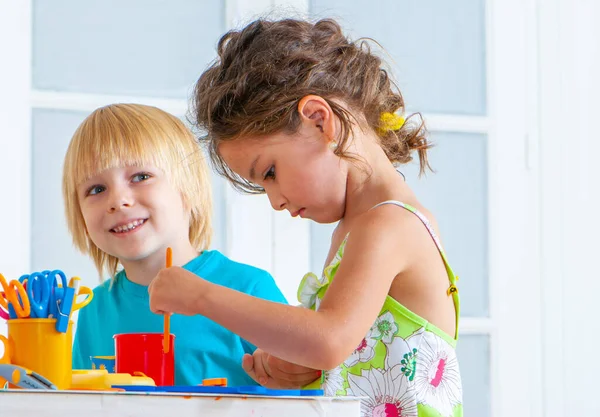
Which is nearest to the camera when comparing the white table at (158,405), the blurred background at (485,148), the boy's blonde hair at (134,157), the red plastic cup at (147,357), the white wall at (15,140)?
the white table at (158,405)

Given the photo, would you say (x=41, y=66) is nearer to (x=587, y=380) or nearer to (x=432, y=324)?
(x=432, y=324)

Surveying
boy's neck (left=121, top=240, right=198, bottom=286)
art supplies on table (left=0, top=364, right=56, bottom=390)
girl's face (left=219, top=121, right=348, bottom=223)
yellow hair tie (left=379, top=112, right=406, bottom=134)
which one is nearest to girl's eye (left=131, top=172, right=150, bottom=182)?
boy's neck (left=121, top=240, right=198, bottom=286)

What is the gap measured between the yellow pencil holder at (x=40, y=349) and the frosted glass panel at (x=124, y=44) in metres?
0.91

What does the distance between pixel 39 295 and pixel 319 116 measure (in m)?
0.43

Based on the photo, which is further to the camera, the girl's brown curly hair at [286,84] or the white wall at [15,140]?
the white wall at [15,140]

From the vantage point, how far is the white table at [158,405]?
2.19 feet

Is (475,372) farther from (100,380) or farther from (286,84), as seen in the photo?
(100,380)

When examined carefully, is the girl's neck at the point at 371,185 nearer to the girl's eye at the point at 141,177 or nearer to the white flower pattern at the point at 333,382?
the white flower pattern at the point at 333,382

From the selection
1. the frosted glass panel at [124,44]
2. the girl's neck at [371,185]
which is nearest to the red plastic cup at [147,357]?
the girl's neck at [371,185]

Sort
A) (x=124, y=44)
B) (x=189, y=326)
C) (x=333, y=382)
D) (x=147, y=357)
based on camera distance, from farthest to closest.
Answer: (x=124, y=44) → (x=189, y=326) → (x=333, y=382) → (x=147, y=357)

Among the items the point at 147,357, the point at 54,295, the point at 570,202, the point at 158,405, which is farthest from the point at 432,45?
the point at 158,405

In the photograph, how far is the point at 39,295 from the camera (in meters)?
0.83

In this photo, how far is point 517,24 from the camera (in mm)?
1979

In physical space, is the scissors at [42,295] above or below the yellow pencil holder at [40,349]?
above
